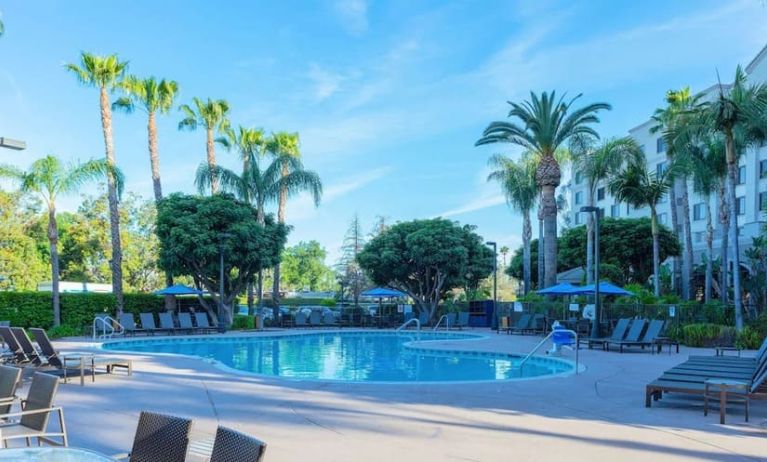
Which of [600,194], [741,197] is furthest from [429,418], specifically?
[600,194]

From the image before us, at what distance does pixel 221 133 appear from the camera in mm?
35125

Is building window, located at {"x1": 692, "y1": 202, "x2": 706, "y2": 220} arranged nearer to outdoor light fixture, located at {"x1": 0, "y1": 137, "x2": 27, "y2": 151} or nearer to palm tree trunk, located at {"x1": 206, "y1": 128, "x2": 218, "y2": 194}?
palm tree trunk, located at {"x1": 206, "y1": 128, "x2": 218, "y2": 194}

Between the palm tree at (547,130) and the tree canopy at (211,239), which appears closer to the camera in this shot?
the tree canopy at (211,239)

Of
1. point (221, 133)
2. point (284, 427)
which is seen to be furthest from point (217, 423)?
point (221, 133)

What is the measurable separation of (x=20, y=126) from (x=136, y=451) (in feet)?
98.1

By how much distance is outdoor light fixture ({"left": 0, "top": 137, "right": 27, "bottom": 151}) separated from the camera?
8283 mm

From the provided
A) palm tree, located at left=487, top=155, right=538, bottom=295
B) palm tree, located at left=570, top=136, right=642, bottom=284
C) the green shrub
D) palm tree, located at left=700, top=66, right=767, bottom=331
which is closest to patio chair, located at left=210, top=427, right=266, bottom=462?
palm tree, located at left=700, top=66, right=767, bottom=331

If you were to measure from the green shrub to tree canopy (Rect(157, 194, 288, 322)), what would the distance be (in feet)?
1.75

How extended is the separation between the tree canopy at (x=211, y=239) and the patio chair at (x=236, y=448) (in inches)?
918

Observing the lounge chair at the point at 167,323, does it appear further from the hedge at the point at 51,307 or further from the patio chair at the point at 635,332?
the patio chair at the point at 635,332

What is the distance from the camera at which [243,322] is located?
2770 centimetres

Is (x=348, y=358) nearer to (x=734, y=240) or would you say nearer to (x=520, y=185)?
(x=734, y=240)

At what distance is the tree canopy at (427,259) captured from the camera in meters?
32.2

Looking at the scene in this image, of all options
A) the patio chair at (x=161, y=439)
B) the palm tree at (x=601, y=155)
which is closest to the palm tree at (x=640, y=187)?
the palm tree at (x=601, y=155)
